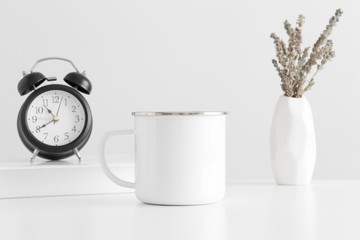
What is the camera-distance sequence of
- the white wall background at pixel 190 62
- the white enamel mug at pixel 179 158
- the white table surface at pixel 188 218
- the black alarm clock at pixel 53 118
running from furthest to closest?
the white wall background at pixel 190 62, the black alarm clock at pixel 53 118, the white enamel mug at pixel 179 158, the white table surface at pixel 188 218

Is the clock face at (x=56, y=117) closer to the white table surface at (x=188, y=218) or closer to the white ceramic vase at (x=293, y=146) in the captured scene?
the white table surface at (x=188, y=218)

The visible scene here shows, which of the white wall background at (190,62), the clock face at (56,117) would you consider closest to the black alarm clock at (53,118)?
the clock face at (56,117)

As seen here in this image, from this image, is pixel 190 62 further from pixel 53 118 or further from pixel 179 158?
pixel 179 158

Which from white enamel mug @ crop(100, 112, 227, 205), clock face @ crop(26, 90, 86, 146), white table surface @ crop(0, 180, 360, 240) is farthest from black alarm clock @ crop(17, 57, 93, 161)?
white enamel mug @ crop(100, 112, 227, 205)

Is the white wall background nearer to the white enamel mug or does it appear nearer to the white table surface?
the white table surface

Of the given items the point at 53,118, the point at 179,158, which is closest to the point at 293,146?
the point at 179,158

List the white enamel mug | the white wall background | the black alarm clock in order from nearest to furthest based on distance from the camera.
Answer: the white enamel mug, the black alarm clock, the white wall background

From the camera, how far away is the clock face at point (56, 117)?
47.8 inches

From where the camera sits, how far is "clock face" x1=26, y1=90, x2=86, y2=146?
1213 mm

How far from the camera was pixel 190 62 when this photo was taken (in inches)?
101

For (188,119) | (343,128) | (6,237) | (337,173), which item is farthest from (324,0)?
(6,237)

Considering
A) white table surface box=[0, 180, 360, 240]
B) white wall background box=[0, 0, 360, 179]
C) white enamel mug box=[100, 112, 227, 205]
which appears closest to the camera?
white table surface box=[0, 180, 360, 240]

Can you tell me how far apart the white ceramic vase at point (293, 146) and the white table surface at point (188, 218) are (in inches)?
5.8

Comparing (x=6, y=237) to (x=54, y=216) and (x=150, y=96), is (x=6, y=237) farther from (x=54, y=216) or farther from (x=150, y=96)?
(x=150, y=96)
